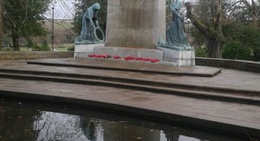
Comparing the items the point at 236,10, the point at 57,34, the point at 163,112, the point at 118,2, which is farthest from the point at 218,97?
the point at 57,34

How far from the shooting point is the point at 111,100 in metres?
8.22

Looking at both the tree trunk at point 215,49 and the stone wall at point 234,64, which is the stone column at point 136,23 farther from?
the tree trunk at point 215,49

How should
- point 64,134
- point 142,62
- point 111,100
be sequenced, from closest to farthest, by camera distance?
1. point 64,134
2. point 111,100
3. point 142,62

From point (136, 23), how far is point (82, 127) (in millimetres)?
10506

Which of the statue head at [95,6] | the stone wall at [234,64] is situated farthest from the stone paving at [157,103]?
the statue head at [95,6]

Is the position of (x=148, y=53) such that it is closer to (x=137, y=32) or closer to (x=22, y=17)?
(x=137, y=32)

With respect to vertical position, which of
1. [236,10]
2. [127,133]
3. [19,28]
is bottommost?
[127,133]

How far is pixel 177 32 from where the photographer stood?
15.4 m

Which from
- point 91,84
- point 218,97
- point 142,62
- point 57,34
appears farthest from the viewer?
point 57,34

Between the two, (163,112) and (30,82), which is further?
(30,82)

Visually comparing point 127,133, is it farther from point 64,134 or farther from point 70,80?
point 70,80

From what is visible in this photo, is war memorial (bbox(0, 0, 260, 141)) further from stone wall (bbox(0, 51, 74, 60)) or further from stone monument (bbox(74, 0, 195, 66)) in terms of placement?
stone wall (bbox(0, 51, 74, 60))

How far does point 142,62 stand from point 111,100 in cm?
765

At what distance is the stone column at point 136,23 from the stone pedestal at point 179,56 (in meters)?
1.06
